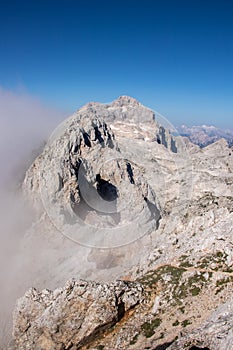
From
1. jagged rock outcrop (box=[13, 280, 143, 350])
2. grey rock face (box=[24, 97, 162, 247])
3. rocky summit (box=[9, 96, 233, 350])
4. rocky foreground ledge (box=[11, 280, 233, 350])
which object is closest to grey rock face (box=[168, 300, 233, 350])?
rocky summit (box=[9, 96, 233, 350])

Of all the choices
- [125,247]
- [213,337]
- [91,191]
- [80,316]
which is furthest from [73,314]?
[91,191]

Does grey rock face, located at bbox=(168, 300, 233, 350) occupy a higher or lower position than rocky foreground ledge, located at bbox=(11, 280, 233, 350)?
higher

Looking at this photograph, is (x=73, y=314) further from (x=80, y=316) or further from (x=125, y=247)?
(x=125, y=247)

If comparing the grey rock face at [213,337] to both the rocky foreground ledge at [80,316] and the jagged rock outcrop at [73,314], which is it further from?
the jagged rock outcrop at [73,314]

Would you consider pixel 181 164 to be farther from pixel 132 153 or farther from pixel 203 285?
pixel 203 285

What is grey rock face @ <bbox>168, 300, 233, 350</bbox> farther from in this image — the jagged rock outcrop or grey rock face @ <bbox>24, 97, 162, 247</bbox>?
grey rock face @ <bbox>24, 97, 162, 247</bbox>
